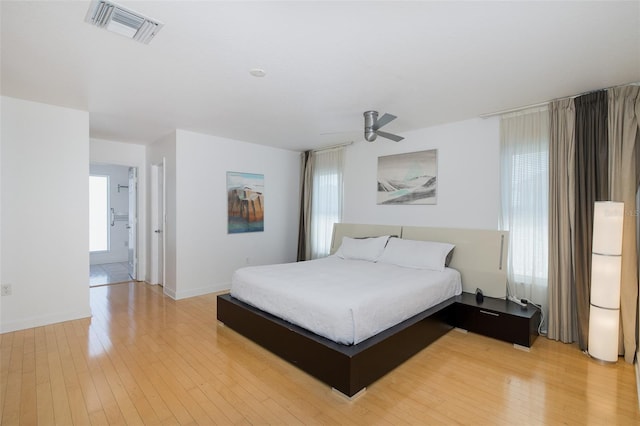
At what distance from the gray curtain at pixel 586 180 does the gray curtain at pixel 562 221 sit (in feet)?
0.18

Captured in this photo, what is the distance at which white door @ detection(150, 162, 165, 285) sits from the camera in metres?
5.28

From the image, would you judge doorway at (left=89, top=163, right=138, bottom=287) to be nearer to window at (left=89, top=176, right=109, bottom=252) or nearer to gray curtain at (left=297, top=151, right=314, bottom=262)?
window at (left=89, top=176, right=109, bottom=252)

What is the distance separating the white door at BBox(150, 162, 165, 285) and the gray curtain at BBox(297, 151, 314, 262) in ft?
8.00

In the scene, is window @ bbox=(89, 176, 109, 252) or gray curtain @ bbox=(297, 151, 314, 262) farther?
window @ bbox=(89, 176, 109, 252)

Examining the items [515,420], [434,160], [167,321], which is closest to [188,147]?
[167,321]

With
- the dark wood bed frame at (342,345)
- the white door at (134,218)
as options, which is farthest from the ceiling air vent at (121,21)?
the white door at (134,218)

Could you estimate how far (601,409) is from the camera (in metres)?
2.10

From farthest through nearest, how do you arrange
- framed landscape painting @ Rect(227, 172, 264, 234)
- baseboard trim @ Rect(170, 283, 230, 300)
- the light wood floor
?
framed landscape painting @ Rect(227, 172, 264, 234)
baseboard trim @ Rect(170, 283, 230, 300)
the light wood floor

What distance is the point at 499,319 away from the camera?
10.3 feet

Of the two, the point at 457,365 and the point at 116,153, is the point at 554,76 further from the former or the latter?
the point at 116,153

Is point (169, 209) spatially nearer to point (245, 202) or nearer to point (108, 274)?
point (245, 202)

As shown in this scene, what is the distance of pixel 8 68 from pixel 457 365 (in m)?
4.59

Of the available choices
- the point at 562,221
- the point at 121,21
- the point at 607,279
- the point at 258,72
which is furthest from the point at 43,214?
the point at 607,279

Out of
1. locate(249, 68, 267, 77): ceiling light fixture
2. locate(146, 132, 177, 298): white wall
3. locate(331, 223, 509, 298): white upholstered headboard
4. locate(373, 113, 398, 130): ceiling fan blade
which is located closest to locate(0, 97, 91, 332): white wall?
locate(146, 132, 177, 298): white wall
